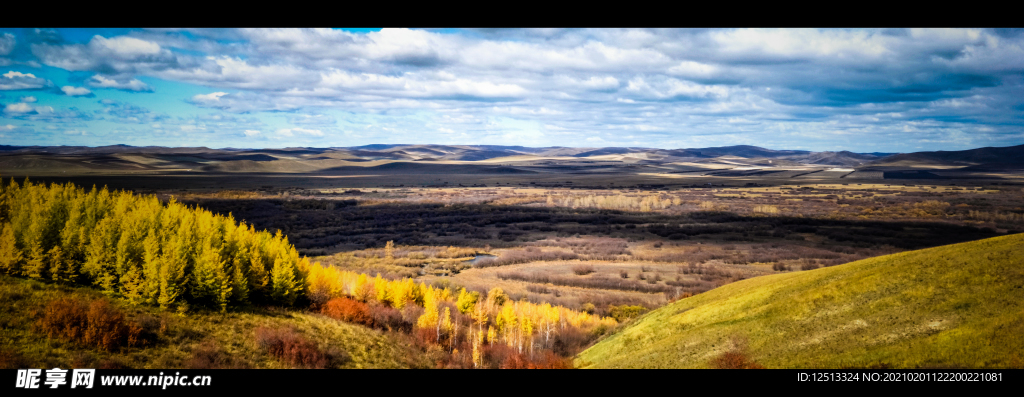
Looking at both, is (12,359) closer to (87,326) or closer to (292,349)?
(87,326)

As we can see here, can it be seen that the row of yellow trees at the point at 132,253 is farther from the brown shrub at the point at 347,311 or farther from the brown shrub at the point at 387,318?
the brown shrub at the point at 387,318

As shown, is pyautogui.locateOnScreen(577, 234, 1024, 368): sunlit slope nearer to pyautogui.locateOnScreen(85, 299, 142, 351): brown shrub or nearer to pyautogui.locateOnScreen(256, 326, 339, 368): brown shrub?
Result: pyautogui.locateOnScreen(256, 326, 339, 368): brown shrub

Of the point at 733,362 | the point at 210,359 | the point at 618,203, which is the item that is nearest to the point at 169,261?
the point at 210,359

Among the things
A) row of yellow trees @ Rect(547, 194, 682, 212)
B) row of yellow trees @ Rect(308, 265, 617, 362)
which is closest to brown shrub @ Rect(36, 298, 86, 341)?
row of yellow trees @ Rect(308, 265, 617, 362)
